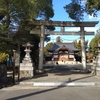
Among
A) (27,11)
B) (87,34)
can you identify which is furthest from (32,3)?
(87,34)

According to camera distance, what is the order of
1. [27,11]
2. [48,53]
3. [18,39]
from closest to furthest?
1. [27,11]
2. [18,39]
3. [48,53]

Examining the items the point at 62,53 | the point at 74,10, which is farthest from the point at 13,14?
the point at 62,53

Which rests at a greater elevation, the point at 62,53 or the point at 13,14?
the point at 13,14

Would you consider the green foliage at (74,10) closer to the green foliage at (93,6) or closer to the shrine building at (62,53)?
the green foliage at (93,6)

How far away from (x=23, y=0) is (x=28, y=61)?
5.68 metres

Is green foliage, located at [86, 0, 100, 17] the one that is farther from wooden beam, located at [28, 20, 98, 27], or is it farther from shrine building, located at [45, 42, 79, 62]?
shrine building, located at [45, 42, 79, 62]

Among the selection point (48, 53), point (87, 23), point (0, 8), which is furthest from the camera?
point (48, 53)

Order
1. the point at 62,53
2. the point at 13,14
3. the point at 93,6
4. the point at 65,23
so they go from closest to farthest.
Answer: the point at 93,6, the point at 13,14, the point at 65,23, the point at 62,53

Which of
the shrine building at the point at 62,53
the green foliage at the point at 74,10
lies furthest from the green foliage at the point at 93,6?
the shrine building at the point at 62,53

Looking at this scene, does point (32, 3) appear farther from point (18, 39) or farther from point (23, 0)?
point (18, 39)

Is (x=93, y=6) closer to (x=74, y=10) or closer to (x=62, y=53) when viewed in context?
(x=74, y=10)

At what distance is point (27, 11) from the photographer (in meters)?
18.2

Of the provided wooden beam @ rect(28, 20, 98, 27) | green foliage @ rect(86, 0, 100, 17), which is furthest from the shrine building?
green foliage @ rect(86, 0, 100, 17)

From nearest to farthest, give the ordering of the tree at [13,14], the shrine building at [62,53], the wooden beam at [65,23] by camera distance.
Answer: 1. the tree at [13,14]
2. the wooden beam at [65,23]
3. the shrine building at [62,53]
